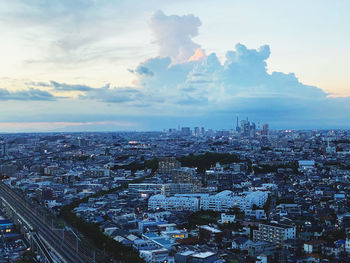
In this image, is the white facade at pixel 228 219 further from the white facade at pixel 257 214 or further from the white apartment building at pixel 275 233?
the white apartment building at pixel 275 233

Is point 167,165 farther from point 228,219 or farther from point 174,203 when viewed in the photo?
point 228,219

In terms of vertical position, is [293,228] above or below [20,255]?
above

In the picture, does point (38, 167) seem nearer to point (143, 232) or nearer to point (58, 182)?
point (58, 182)

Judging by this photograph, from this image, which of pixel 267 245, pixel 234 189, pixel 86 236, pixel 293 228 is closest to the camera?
pixel 267 245

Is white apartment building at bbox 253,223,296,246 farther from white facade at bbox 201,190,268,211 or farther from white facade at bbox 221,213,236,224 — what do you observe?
white facade at bbox 201,190,268,211

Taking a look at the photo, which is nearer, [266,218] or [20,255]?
[20,255]

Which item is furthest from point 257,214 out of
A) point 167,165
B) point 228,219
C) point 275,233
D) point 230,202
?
point 167,165

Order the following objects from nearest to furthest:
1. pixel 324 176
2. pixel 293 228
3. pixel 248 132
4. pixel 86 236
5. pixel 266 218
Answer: pixel 293 228, pixel 86 236, pixel 266 218, pixel 324 176, pixel 248 132

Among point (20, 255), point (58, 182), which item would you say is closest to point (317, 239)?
point (20, 255)
